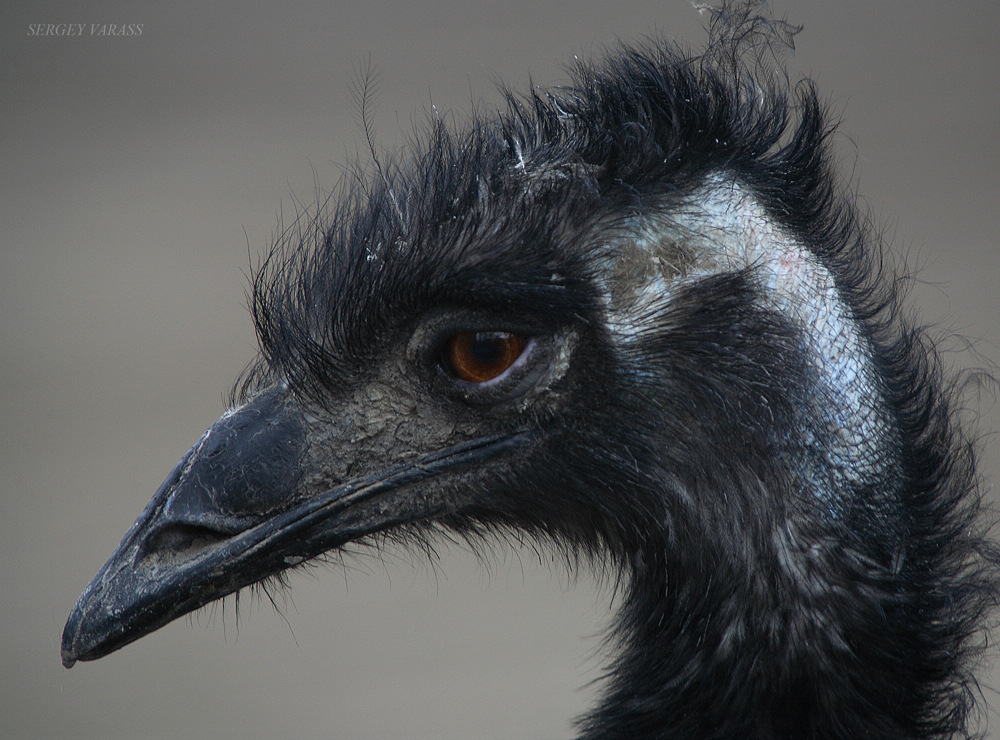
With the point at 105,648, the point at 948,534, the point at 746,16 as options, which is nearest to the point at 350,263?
the point at 105,648

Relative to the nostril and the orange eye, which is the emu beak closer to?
the nostril

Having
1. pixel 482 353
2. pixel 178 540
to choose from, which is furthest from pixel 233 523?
pixel 482 353

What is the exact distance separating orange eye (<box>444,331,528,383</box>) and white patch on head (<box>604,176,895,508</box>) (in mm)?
155

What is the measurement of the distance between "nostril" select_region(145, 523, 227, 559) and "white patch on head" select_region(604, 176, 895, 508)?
0.70 m

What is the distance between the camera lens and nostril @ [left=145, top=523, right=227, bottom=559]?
5.59 ft

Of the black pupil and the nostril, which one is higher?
the black pupil

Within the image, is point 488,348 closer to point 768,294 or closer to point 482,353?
point 482,353

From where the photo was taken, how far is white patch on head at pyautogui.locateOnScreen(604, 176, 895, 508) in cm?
165

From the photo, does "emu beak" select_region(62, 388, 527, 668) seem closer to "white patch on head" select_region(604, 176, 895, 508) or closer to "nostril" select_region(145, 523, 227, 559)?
"nostril" select_region(145, 523, 227, 559)

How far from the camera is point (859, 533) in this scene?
1.65m

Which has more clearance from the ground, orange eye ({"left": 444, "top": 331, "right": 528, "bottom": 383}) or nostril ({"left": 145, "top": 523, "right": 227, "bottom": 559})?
orange eye ({"left": 444, "top": 331, "right": 528, "bottom": 383})

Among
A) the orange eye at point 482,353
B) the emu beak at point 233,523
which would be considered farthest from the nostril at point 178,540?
the orange eye at point 482,353

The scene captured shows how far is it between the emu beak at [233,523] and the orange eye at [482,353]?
11 centimetres

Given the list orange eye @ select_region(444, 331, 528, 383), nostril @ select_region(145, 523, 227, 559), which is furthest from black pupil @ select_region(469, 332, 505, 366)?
nostril @ select_region(145, 523, 227, 559)
